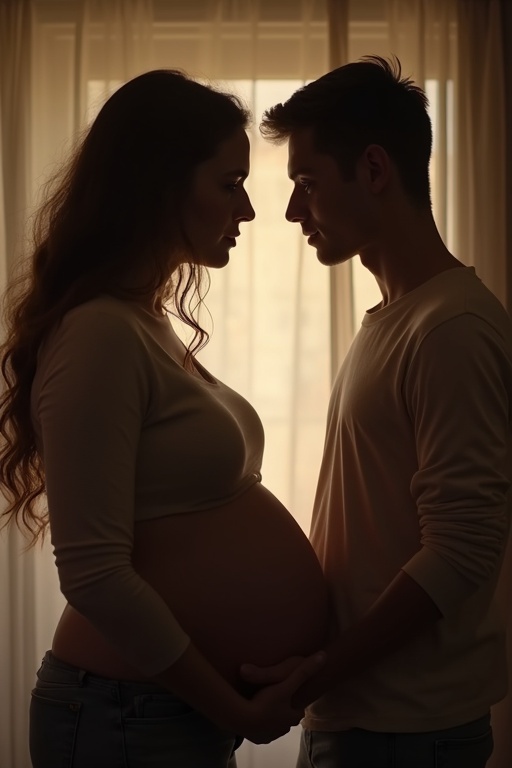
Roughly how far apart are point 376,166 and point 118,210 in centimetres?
49

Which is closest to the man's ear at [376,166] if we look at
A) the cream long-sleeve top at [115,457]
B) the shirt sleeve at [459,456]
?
the shirt sleeve at [459,456]

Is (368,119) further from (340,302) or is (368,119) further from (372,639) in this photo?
(340,302)

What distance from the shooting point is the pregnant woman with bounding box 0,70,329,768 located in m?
1.03

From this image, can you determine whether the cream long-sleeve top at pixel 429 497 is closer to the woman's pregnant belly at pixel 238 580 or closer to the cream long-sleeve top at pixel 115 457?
the woman's pregnant belly at pixel 238 580

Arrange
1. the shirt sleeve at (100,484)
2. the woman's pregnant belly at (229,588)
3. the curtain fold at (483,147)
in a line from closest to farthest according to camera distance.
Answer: the shirt sleeve at (100,484) < the woman's pregnant belly at (229,588) < the curtain fold at (483,147)

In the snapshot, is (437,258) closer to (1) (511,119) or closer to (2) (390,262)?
(2) (390,262)

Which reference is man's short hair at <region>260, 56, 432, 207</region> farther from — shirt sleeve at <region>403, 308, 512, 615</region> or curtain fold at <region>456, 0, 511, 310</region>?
curtain fold at <region>456, 0, 511, 310</region>

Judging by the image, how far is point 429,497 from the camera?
1.18 m

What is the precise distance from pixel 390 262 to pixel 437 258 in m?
0.08

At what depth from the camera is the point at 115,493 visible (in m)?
1.03

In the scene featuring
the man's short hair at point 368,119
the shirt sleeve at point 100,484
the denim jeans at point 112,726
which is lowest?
the denim jeans at point 112,726

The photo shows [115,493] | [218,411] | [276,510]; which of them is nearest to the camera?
[115,493]

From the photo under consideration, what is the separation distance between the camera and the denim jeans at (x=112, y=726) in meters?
1.10

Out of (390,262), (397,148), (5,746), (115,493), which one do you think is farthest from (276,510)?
(5,746)
